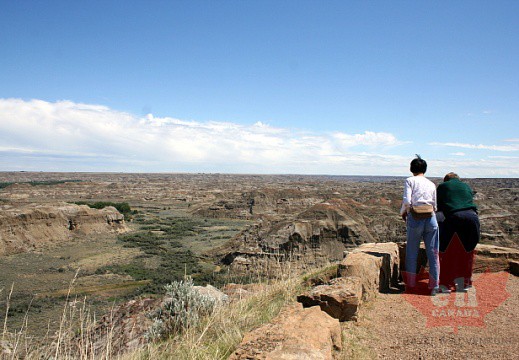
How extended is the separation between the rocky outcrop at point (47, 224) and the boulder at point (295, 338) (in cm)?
3024

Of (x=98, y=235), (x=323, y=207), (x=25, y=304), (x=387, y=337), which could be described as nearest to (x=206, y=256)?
(x=323, y=207)

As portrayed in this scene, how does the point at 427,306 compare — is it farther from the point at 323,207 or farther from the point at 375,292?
the point at 323,207

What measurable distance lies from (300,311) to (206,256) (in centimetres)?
2362

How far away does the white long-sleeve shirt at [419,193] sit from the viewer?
478 cm

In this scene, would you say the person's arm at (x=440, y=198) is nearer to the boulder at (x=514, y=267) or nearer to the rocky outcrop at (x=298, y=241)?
the boulder at (x=514, y=267)

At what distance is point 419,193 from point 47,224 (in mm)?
34932

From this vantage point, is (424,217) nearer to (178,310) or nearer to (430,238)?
(430,238)

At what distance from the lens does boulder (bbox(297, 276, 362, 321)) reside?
12.8ft

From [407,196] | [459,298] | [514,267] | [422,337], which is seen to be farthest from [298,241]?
[422,337]

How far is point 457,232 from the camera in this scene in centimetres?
505

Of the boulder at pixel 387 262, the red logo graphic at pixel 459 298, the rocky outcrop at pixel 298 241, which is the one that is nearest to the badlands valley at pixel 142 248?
the rocky outcrop at pixel 298 241

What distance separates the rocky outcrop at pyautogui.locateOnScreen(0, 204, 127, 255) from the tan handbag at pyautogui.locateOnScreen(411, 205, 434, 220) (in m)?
30.5

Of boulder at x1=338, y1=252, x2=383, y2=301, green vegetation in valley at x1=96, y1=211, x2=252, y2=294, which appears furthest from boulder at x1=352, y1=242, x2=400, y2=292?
green vegetation in valley at x1=96, y1=211, x2=252, y2=294

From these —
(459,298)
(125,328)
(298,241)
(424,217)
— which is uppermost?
(424,217)
